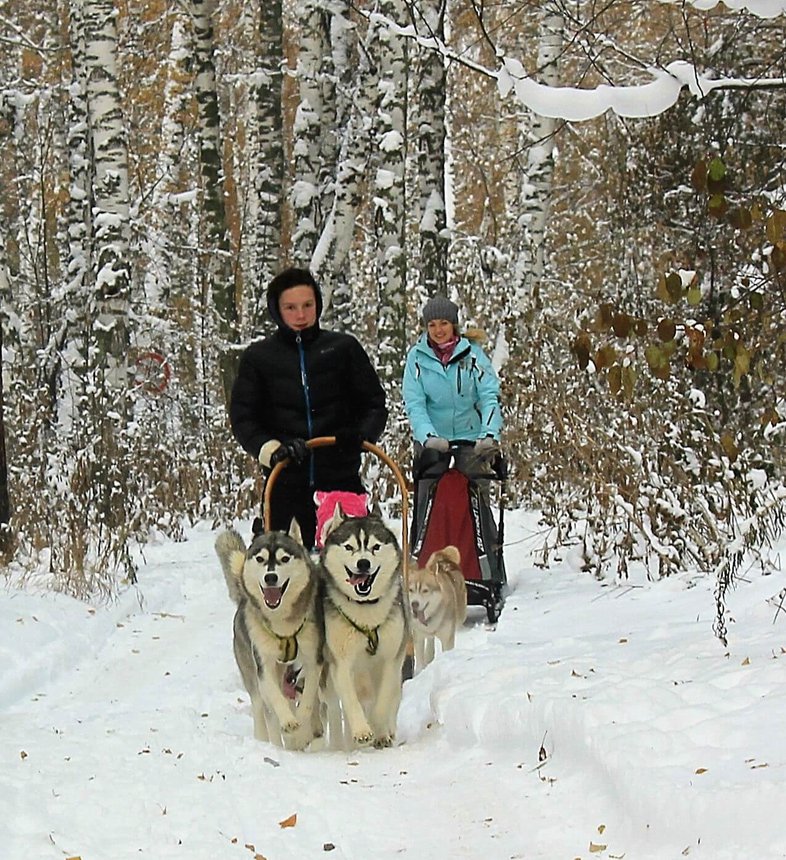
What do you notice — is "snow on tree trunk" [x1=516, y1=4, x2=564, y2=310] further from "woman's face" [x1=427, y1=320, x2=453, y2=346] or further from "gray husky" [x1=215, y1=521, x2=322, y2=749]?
"gray husky" [x1=215, y1=521, x2=322, y2=749]

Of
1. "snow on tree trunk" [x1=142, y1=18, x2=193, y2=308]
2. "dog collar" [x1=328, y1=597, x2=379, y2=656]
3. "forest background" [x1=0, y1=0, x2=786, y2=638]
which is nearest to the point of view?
"dog collar" [x1=328, y1=597, x2=379, y2=656]

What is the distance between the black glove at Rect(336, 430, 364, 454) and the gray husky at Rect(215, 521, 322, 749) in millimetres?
784

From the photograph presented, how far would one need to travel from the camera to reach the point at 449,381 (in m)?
8.20

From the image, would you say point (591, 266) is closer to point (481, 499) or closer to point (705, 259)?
point (705, 259)

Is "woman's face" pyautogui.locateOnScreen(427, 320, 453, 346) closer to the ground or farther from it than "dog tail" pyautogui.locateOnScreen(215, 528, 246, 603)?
farther from it

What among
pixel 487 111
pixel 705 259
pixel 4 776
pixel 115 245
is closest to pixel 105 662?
pixel 4 776

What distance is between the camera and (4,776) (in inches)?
172

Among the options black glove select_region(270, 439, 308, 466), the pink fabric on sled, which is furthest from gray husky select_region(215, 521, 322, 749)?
the pink fabric on sled

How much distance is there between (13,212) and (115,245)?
14824mm

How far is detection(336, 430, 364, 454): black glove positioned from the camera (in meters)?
6.23

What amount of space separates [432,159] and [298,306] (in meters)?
7.08

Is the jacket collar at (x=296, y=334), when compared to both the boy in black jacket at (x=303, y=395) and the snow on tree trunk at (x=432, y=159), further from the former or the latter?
the snow on tree trunk at (x=432, y=159)

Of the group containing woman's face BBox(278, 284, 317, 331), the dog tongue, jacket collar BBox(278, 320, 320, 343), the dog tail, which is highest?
woman's face BBox(278, 284, 317, 331)

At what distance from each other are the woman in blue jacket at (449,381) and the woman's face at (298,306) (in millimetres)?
1879
